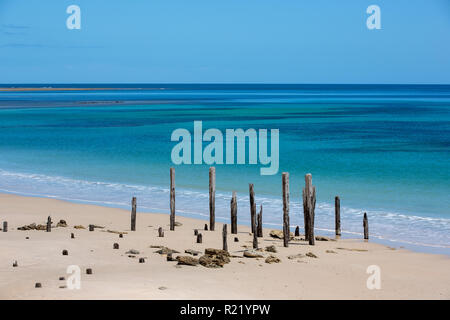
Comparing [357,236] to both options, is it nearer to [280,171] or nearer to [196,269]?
[196,269]

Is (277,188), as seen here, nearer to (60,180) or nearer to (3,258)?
(60,180)

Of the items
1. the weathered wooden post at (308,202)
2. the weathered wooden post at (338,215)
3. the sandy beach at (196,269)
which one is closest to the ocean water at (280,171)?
the weathered wooden post at (338,215)

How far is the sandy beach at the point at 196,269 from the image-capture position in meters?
14.5

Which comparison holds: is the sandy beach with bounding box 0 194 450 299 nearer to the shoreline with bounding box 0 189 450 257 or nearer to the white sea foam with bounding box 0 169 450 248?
the shoreline with bounding box 0 189 450 257

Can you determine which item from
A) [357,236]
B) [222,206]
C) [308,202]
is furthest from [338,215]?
[222,206]

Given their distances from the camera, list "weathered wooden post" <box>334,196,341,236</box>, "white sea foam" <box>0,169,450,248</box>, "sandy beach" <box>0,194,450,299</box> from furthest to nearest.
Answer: "white sea foam" <box>0,169,450,248</box> < "weathered wooden post" <box>334,196,341,236</box> < "sandy beach" <box>0,194,450,299</box>

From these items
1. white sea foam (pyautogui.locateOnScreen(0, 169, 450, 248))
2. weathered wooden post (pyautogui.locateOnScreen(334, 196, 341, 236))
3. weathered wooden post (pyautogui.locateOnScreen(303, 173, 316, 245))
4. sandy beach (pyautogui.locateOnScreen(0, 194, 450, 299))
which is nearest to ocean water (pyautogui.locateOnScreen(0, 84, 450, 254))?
white sea foam (pyautogui.locateOnScreen(0, 169, 450, 248))

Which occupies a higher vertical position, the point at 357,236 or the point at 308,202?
the point at 308,202

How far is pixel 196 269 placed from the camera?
16844 mm

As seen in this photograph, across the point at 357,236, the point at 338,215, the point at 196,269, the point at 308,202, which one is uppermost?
the point at 308,202

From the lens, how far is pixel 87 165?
44344 millimetres

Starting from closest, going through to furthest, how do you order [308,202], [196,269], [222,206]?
[196,269] < [308,202] < [222,206]

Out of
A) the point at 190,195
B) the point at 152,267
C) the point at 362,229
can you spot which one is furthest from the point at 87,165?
the point at 152,267

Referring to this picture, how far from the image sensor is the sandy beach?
47.6 feet
